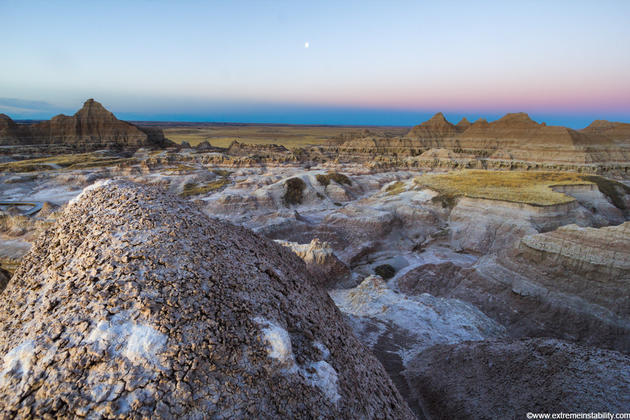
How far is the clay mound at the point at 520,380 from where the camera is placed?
714 cm

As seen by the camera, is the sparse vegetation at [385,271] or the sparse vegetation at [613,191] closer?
the sparse vegetation at [385,271]

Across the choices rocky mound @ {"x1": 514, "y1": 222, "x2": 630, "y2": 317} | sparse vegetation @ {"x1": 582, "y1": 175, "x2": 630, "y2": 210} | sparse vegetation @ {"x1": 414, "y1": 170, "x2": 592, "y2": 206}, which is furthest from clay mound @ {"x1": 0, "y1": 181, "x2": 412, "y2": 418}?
sparse vegetation @ {"x1": 582, "y1": 175, "x2": 630, "y2": 210}

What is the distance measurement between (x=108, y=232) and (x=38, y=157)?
85239 mm

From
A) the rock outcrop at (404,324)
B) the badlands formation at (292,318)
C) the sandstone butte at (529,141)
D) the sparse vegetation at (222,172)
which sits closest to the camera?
the badlands formation at (292,318)

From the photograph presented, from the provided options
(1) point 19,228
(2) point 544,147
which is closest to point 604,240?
(1) point 19,228

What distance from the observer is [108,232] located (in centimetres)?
478

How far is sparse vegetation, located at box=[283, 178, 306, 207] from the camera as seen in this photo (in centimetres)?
3880

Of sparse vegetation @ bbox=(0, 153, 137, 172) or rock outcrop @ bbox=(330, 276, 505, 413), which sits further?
sparse vegetation @ bbox=(0, 153, 137, 172)

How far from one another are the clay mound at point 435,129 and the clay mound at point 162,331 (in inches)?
3788

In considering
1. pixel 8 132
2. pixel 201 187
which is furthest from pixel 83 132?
pixel 201 187

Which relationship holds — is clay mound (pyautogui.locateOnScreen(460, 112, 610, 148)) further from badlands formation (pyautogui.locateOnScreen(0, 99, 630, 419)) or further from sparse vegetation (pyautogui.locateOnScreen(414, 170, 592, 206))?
badlands formation (pyautogui.locateOnScreen(0, 99, 630, 419))

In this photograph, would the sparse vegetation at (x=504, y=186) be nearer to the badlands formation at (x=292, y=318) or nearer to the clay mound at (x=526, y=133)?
the badlands formation at (x=292, y=318)

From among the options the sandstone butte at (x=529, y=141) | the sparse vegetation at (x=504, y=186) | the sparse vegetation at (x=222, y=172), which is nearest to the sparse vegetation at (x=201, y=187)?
the sparse vegetation at (x=222, y=172)

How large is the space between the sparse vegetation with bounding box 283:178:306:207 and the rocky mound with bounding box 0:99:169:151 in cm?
6126
